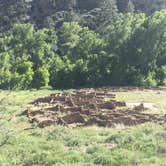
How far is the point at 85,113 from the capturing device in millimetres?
25594

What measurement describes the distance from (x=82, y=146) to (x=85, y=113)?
7909 mm

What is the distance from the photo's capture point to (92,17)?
72.9 m

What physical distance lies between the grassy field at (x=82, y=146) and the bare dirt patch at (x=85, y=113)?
36.7 inches

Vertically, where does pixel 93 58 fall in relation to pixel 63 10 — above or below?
below

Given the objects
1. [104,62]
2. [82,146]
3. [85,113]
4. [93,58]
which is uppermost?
[82,146]

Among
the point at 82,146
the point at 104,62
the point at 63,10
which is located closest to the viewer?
the point at 82,146

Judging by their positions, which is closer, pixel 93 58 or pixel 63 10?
pixel 93 58

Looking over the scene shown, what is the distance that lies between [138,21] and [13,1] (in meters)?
30.2

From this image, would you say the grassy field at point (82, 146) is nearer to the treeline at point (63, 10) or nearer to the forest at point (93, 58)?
the forest at point (93, 58)

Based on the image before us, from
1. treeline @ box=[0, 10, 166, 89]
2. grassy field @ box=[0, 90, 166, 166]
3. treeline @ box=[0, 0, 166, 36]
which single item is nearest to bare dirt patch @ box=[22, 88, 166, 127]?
grassy field @ box=[0, 90, 166, 166]

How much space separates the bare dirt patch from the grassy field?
3.06ft

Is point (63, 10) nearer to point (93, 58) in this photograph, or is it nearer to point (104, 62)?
point (93, 58)

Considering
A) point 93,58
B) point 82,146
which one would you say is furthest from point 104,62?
point 82,146

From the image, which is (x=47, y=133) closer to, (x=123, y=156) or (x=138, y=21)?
(x=123, y=156)
